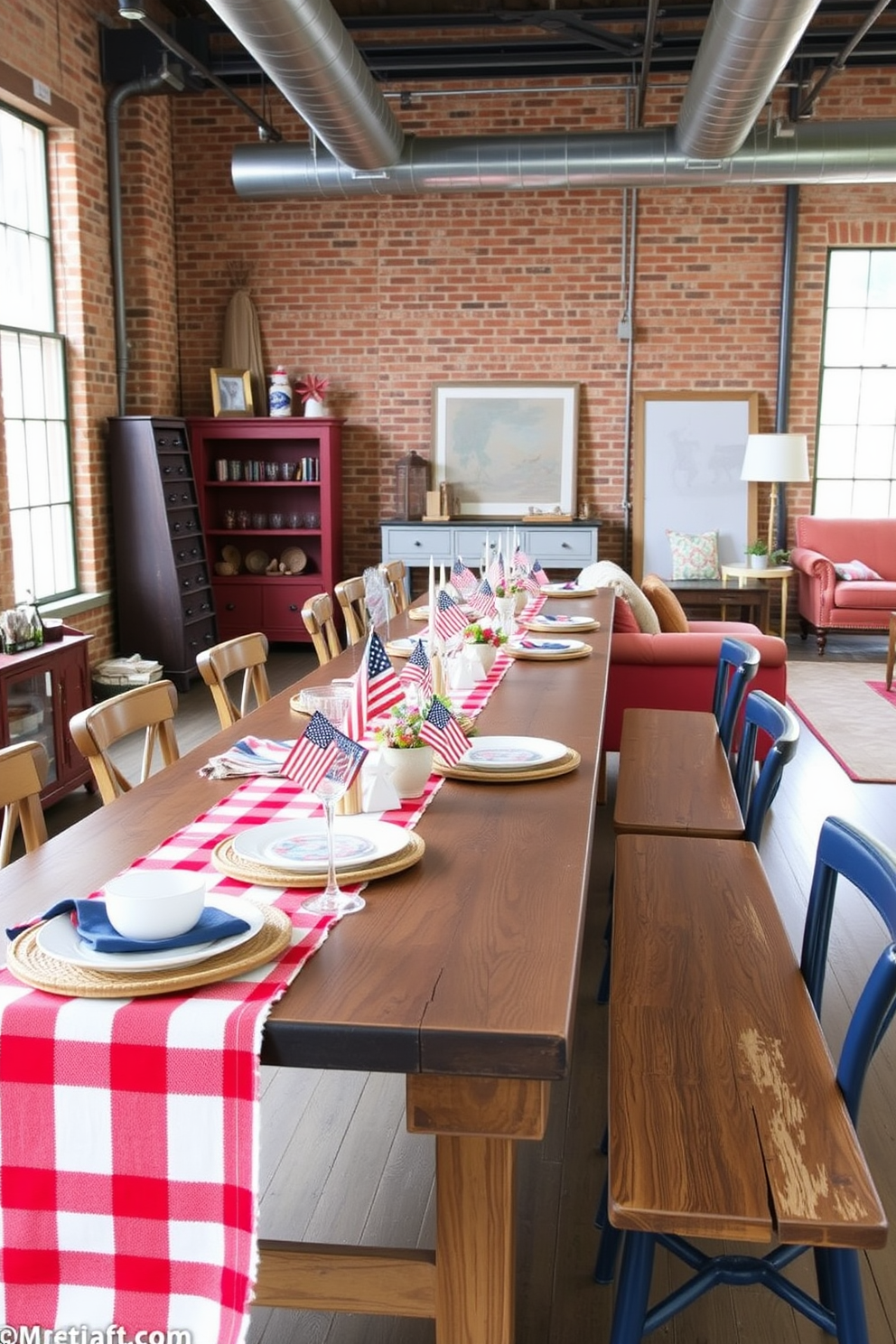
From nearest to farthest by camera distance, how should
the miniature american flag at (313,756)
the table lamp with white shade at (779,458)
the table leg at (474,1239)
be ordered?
the table leg at (474,1239), the miniature american flag at (313,756), the table lamp with white shade at (779,458)

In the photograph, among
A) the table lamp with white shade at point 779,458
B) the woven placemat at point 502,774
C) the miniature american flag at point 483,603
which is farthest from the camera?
the table lamp with white shade at point 779,458

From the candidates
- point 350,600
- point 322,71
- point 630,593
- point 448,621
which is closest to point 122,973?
point 448,621

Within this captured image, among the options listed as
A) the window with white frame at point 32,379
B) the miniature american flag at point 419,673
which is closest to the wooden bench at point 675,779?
the miniature american flag at point 419,673

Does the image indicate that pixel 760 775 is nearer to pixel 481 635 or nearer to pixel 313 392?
pixel 481 635

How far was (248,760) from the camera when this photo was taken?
2.59 meters

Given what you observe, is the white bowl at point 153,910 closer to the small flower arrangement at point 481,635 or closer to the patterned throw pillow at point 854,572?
the small flower arrangement at point 481,635

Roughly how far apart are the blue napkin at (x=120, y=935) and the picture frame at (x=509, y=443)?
25.9 feet

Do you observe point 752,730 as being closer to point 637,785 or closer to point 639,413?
point 637,785

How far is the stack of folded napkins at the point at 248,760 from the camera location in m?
2.54

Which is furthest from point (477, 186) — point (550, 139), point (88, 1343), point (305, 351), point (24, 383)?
point (88, 1343)

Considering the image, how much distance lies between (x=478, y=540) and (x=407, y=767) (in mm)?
6777

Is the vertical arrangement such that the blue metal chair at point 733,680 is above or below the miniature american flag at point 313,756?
below

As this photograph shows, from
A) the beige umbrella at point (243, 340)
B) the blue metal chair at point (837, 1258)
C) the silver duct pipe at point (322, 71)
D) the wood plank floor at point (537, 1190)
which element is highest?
the silver duct pipe at point (322, 71)

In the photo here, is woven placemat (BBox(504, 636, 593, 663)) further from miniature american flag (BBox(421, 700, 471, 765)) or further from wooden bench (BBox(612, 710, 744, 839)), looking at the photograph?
miniature american flag (BBox(421, 700, 471, 765))
